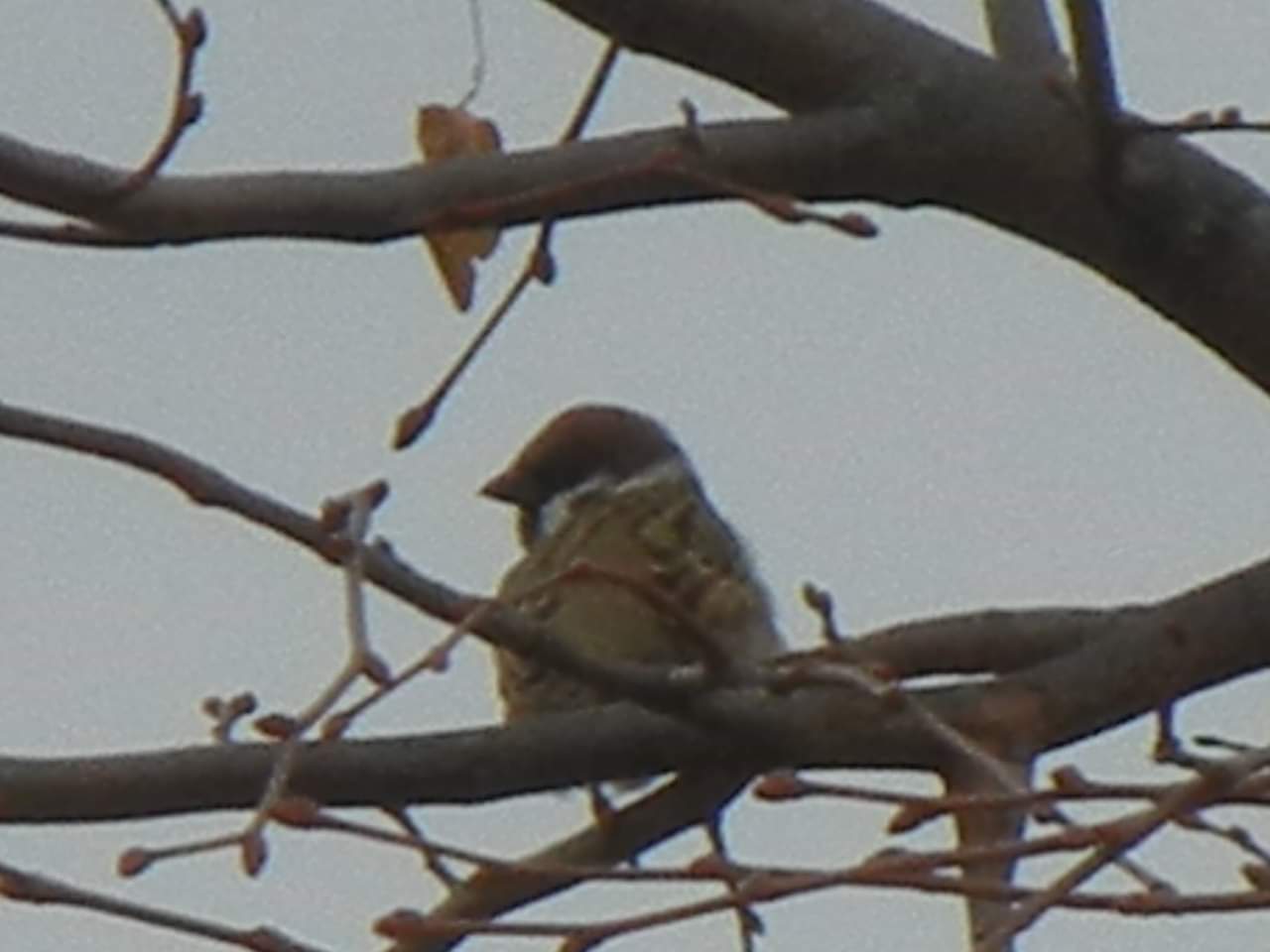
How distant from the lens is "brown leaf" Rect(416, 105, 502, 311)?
2.81 metres

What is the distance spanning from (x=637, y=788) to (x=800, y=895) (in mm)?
1032

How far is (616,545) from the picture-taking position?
14.9ft

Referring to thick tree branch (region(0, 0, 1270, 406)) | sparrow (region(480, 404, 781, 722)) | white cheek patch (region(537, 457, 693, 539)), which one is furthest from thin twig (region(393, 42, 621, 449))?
white cheek patch (region(537, 457, 693, 539))

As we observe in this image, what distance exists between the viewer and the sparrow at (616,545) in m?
4.11

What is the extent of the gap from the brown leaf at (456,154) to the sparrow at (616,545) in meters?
0.85

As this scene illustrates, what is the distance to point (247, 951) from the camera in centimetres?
224

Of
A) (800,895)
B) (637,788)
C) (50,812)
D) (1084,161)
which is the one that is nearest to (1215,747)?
(800,895)

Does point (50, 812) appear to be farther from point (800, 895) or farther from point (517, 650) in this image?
point (800, 895)

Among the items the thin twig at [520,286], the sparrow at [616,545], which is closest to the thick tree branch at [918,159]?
the thin twig at [520,286]

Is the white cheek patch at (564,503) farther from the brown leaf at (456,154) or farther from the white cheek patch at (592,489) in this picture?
the brown leaf at (456,154)

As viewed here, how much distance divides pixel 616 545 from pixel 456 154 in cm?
168

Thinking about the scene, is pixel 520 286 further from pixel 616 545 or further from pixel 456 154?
pixel 616 545

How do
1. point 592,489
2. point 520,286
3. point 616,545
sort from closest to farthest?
point 520,286 < point 616,545 < point 592,489

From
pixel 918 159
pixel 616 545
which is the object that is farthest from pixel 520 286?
pixel 616 545
